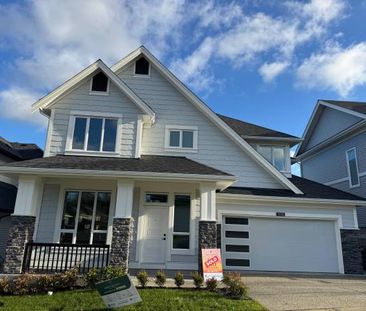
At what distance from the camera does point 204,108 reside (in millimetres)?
14117

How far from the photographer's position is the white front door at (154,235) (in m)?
12.3

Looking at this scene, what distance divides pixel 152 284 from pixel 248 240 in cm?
555

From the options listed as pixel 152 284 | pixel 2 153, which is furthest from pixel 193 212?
pixel 2 153

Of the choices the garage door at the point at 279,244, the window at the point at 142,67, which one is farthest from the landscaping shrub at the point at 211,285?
the window at the point at 142,67

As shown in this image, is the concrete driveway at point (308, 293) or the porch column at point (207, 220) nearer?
the concrete driveway at point (308, 293)

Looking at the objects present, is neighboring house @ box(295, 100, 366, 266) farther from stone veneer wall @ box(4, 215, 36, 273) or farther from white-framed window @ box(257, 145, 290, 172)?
stone veneer wall @ box(4, 215, 36, 273)

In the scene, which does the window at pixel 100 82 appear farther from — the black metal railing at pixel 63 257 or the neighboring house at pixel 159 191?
the black metal railing at pixel 63 257

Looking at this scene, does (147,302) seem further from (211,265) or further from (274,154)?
(274,154)

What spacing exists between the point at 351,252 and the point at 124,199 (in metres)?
8.92

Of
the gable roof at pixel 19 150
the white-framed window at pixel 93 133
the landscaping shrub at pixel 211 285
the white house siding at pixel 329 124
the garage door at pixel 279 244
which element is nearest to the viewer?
the landscaping shrub at pixel 211 285

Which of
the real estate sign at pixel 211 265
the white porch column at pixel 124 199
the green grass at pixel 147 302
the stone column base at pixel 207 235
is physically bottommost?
the green grass at pixel 147 302

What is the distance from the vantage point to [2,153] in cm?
1644

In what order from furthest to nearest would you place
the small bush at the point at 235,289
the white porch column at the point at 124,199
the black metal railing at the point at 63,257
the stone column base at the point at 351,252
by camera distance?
1. the stone column base at the point at 351,252
2. the white porch column at the point at 124,199
3. the black metal railing at the point at 63,257
4. the small bush at the point at 235,289

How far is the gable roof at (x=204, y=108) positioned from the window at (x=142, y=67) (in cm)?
22
